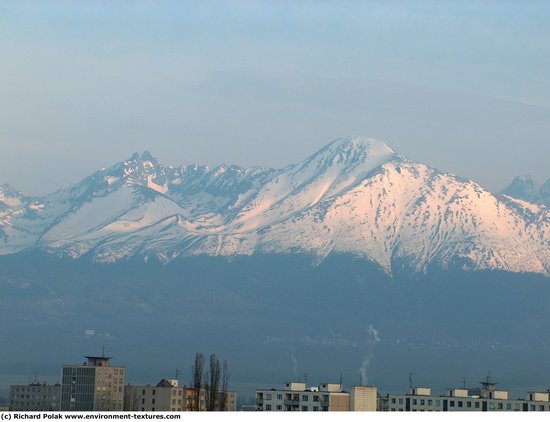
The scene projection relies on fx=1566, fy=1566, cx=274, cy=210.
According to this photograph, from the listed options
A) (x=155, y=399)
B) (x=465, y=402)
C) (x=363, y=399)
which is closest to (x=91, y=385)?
(x=155, y=399)

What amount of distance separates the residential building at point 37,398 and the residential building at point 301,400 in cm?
2821

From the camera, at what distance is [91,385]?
117875 mm

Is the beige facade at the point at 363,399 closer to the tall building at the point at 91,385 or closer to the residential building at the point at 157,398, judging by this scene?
the residential building at the point at 157,398

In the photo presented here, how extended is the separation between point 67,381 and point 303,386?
28.9 m

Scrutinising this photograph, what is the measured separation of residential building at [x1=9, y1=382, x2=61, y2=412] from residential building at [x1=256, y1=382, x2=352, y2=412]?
2821 cm

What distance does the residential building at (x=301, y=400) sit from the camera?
95.8 m

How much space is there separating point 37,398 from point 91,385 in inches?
445

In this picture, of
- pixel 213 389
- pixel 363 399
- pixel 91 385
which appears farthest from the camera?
pixel 91 385

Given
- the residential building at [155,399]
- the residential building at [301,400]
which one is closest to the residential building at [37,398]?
the residential building at [155,399]

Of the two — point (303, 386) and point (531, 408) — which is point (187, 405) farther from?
point (531, 408)

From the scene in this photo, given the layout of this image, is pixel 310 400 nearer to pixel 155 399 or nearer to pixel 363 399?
pixel 363 399
